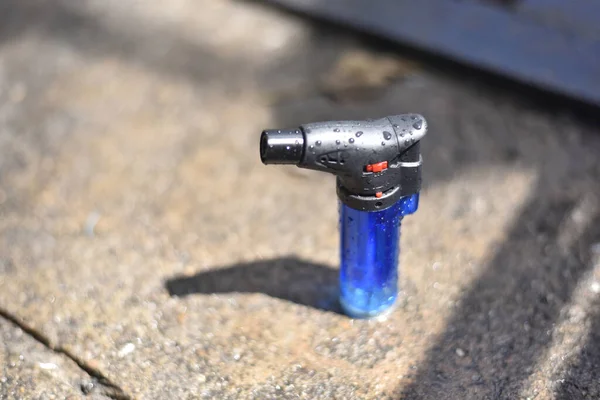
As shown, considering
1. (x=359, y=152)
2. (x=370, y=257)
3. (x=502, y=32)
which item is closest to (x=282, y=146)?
(x=359, y=152)

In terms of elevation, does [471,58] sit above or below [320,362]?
above

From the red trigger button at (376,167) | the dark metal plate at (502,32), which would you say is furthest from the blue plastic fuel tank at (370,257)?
the dark metal plate at (502,32)

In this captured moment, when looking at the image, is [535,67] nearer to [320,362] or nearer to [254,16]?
[254,16]

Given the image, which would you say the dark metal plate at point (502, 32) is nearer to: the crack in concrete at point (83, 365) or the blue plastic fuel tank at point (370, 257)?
the blue plastic fuel tank at point (370, 257)

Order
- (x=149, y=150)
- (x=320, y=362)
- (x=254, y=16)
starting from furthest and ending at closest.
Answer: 1. (x=254, y=16)
2. (x=149, y=150)
3. (x=320, y=362)

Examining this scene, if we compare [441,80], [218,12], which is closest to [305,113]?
[441,80]

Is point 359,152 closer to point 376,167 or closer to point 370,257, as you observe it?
point 376,167

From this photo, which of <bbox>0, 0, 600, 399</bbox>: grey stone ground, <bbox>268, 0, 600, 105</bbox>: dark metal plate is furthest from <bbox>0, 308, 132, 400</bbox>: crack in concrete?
<bbox>268, 0, 600, 105</bbox>: dark metal plate

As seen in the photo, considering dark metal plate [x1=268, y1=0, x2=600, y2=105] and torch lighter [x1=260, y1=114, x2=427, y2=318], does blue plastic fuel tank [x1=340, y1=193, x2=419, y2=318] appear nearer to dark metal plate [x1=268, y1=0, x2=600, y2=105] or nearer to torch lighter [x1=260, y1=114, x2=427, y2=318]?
torch lighter [x1=260, y1=114, x2=427, y2=318]
